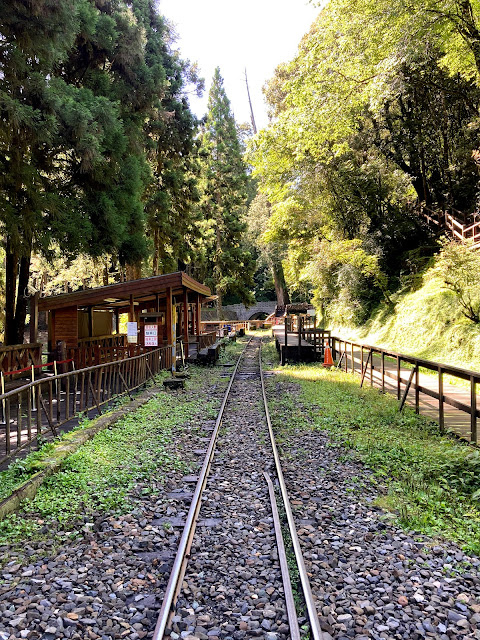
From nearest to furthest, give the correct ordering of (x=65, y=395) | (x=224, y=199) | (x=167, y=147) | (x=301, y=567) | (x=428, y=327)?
1. (x=301, y=567)
2. (x=65, y=395)
3. (x=428, y=327)
4. (x=167, y=147)
5. (x=224, y=199)

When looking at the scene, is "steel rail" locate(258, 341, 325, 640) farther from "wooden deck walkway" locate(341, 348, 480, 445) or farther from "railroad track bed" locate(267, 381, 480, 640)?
"wooden deck walkway" locate(341, 348, 480, 445)

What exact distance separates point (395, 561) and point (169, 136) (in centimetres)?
2262

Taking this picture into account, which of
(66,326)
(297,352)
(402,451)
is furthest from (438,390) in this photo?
(66,326)

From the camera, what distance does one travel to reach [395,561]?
11.7 feet

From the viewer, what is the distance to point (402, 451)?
20.4 ft

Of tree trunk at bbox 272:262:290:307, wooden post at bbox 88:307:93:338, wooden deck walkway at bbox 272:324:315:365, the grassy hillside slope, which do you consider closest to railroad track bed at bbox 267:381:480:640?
the grassy hillside slope

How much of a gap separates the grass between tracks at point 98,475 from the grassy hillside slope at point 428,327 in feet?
26.5

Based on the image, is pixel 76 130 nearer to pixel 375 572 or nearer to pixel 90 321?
pixel 90 321

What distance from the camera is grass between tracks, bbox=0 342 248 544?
13.8ft

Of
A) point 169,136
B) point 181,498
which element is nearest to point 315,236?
point 169,136

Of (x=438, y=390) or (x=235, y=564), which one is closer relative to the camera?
(x=235, y=564)

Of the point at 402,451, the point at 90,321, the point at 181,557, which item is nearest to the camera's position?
the point at 181,557

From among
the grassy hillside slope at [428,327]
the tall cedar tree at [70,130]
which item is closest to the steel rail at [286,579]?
the grassy hillside slope at [428,327]

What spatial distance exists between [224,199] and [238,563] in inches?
1561
